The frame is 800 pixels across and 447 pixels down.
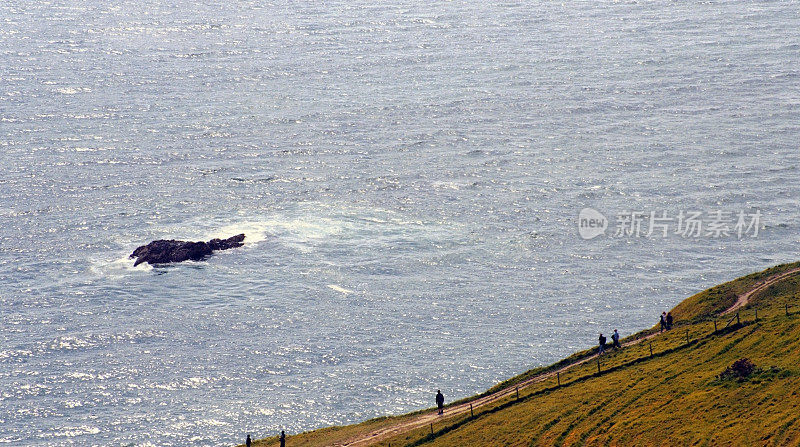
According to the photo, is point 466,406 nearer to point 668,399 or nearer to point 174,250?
point 668,399

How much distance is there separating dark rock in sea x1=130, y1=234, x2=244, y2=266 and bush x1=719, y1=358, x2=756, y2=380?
78486 millimetres

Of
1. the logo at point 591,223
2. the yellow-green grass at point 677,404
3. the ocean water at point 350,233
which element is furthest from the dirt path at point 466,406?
the logo at point 591,223

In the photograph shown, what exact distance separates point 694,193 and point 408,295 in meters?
49.2

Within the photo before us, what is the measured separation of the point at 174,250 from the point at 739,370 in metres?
81.8

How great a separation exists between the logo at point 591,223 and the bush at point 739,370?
200 feet

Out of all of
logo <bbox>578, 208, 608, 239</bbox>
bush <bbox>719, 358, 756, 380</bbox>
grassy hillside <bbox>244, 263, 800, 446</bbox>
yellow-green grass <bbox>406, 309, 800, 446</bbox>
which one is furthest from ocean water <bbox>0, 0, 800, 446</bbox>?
bush <bbox>719, 358, 756, 380</bbox>

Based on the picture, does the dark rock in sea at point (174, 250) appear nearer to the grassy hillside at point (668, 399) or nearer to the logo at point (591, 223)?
the logo at point (591, 223)

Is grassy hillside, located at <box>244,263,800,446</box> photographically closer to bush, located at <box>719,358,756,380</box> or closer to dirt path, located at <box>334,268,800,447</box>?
bush, located at <box>719,358,756,380</box>

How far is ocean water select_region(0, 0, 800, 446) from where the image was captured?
9875 centimetres

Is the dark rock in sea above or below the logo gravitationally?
above

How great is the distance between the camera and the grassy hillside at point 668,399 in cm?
6219

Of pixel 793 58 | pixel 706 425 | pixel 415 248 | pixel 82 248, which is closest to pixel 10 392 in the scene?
pixel 82 248

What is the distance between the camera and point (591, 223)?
133500mm

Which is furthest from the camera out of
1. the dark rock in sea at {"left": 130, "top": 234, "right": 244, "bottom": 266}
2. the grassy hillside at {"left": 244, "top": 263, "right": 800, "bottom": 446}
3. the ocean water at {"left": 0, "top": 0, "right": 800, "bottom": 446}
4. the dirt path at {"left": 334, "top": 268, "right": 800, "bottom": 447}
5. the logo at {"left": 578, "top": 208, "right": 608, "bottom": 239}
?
the logo at {"left": 578, "top": 208, "right": 608, "bottom": 239}
